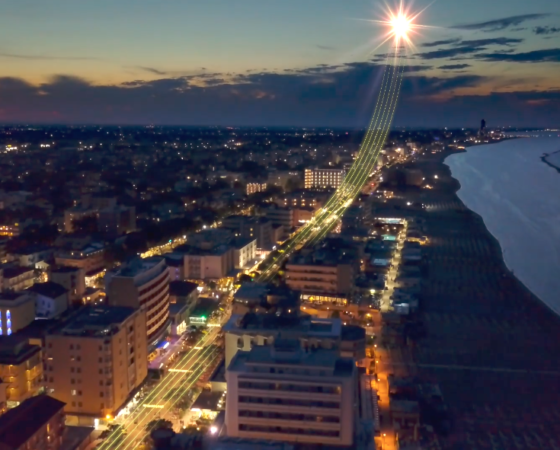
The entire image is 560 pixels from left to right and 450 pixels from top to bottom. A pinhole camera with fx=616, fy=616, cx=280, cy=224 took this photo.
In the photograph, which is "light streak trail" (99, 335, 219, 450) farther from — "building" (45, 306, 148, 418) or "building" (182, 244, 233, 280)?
"building" (182, 244, 233, 280)

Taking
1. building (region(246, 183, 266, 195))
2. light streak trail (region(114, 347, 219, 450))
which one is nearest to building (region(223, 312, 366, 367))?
light streak trail (region(114, 347, 219, 450))

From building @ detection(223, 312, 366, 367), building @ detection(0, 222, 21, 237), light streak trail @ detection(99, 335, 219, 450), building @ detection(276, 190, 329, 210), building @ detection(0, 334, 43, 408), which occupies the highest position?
building @ detection(276, 190, 329, 210)

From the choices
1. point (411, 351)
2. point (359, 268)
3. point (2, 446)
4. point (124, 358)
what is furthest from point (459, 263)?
point (2, 446)

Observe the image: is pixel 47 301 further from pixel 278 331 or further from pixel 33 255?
pixel 278 331

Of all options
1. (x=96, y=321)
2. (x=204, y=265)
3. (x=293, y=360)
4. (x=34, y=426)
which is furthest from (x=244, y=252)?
(x=34, y=426)

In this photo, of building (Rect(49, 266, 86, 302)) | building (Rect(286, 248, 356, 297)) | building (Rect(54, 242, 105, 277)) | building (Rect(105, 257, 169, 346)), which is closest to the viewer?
building (Rect(105, 257, 169, 346))

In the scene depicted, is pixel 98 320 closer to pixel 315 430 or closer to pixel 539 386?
pixel 315 430

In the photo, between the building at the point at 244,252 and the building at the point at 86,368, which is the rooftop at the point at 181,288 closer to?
the building at the point at 244,252

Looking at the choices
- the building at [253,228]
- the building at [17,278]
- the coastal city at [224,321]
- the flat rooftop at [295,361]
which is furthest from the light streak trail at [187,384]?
the building at [253,228]
